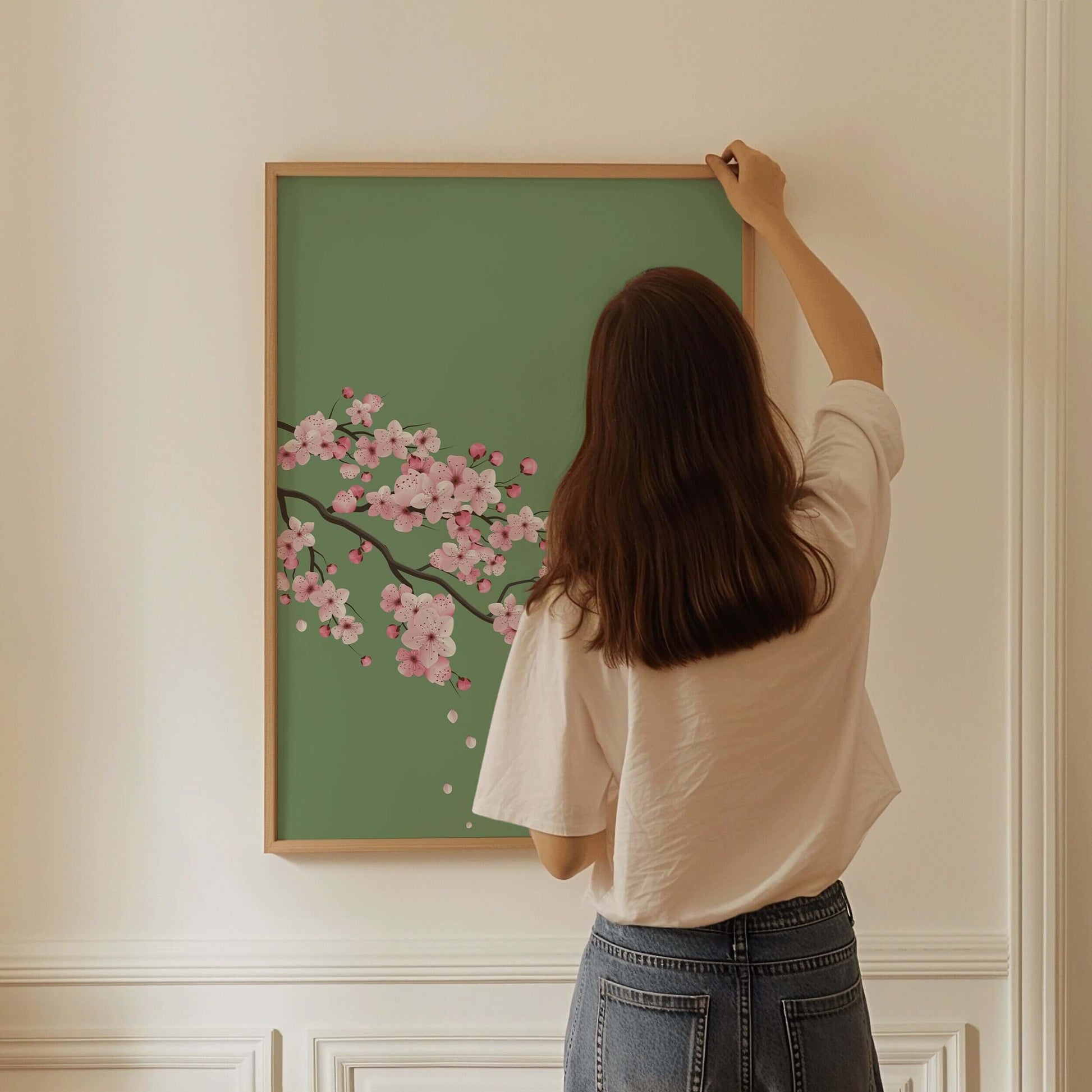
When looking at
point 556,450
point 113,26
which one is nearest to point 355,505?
point 556,450

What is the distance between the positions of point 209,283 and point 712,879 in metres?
1.01

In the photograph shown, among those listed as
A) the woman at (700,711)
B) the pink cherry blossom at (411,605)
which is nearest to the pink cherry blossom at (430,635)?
the pink cherry blossom at (411,605)

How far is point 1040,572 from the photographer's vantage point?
131cm

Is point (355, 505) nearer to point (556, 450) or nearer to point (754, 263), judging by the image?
point (556, 450)

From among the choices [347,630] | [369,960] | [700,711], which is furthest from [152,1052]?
[700,711]

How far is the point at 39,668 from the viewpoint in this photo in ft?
4.33

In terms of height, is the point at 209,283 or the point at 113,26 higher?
the point at 113,26

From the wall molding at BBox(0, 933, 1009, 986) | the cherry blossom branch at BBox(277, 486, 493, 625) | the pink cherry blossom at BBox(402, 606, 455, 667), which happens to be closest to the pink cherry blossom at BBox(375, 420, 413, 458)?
the cherry blossom branch at BBox(277, 486, 493, 625)

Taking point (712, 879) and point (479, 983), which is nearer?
point (712, 879)

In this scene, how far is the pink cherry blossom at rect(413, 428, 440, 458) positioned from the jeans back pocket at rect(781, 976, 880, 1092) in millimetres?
792

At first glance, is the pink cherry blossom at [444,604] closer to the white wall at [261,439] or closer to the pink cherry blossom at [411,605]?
the pink cherry blossom at [411,605]

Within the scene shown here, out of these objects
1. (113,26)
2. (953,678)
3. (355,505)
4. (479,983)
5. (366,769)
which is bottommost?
(479,983)

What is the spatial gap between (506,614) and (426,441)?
0.86 ft

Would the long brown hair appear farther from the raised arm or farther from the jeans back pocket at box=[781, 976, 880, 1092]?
the jeans back pocket at box=[781, 976, 880, 1092]
